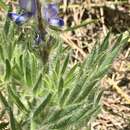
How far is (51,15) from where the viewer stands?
5.01 ft

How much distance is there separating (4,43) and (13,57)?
0.06 meters

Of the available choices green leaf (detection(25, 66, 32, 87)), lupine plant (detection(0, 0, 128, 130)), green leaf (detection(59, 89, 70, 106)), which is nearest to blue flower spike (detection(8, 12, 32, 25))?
lupine plant (detection(0, 0, 128, 130))

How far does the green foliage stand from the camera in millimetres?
1438

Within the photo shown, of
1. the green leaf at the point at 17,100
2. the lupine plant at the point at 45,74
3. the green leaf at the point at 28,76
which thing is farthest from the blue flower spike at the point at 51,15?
the green leaf at the point at 17,100

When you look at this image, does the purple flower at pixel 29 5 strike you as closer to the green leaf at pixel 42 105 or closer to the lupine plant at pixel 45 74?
the lupine plant at pixel 45 74

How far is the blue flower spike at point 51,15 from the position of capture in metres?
1.49

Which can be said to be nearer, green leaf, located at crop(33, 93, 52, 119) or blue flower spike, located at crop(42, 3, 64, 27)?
green leaf, located at crop(33, 93, 52, 119)

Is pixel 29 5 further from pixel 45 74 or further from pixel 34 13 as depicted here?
pixel 45 74

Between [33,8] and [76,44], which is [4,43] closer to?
[33,8]

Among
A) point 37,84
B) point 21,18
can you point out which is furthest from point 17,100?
point 21,18

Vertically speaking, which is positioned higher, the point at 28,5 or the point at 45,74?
the point at 28,5

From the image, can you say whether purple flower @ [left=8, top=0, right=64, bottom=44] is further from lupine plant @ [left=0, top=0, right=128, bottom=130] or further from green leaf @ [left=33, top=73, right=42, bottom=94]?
green leaf @ [left=33, top=73, right=42, bottom=94]

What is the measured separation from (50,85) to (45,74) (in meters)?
0.06

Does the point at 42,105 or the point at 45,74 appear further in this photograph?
the point at 45,74
